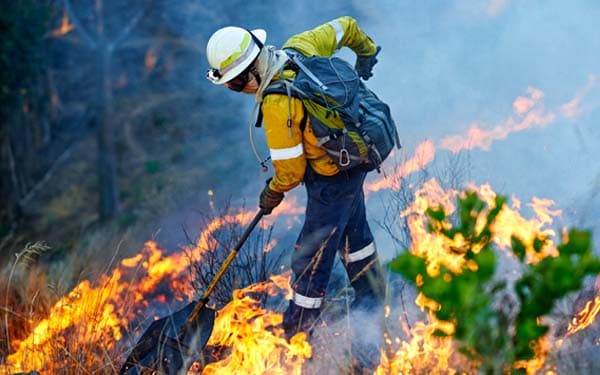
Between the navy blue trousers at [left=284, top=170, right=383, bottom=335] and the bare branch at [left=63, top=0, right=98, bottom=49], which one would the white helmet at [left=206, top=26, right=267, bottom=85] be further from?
the bare branch at [left=63, top=0, right=98, bottom=49]

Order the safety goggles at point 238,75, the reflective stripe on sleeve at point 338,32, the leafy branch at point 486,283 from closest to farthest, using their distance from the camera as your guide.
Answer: the leafy branch at point 486,283 → the safety goggles at point 238,75 → the reflective stripe on sleeve at point 338,32

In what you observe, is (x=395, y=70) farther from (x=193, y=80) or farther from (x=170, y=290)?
(x=193, y=80)

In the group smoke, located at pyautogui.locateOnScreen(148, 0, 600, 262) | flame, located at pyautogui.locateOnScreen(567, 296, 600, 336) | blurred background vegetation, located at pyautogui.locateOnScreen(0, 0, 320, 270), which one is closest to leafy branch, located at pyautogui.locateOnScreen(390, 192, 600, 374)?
flame, located at pyautogui.locateOnScreen(567, 296, 600, 336)

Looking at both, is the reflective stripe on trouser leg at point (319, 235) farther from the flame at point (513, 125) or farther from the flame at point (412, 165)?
the flame at point (513, 125)

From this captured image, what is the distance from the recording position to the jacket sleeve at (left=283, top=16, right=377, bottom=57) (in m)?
4.54

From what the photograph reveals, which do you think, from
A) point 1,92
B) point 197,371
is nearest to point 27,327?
point 197,371

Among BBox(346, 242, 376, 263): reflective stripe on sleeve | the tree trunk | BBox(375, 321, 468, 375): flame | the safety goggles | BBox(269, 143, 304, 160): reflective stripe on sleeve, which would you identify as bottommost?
the tree trunk

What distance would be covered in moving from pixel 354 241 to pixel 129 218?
26.4ft

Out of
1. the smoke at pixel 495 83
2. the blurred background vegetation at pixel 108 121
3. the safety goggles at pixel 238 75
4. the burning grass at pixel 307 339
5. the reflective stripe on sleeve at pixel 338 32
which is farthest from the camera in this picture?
the blurred background vegetation at pixel 108 121

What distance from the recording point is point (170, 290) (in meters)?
6.80

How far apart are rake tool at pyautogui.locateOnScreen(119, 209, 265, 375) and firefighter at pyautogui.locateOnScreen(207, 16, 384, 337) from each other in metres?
0.34

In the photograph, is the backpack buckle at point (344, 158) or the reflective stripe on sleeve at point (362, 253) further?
the reflective stripe on sleeve at point (362, 253)

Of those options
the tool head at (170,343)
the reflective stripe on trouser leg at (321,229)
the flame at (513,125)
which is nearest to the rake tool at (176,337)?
the tool head at (170,343)

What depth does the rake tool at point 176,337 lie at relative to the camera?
14.4 feet
